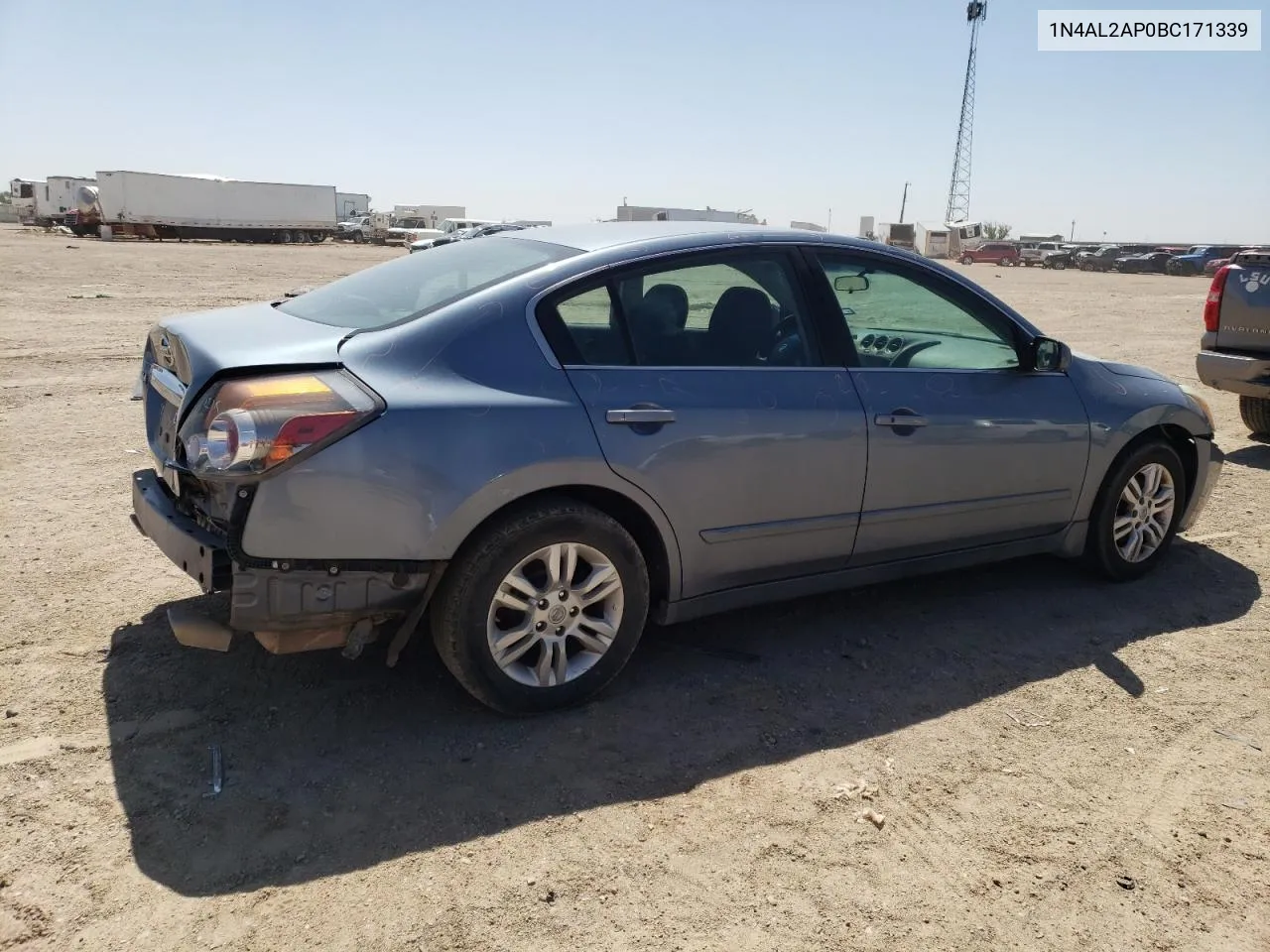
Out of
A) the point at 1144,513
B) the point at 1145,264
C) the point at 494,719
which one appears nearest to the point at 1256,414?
the point at 1144,513

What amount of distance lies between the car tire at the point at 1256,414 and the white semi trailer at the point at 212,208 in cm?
5023

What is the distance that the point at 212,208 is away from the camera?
167 feet

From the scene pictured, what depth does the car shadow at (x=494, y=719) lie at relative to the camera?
9.18 feet

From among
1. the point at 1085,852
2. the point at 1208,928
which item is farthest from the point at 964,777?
the point at 1208,928

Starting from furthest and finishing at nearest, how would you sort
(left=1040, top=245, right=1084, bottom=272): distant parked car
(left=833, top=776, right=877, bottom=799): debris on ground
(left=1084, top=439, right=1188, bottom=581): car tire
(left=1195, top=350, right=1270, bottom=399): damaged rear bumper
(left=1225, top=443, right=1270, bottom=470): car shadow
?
(left=1040, top=245, right=1084, bottom=272): distant parked car → (left=1225, top=443, right=1270, bottom=470): car shadow → (left=1195, top=350, right=1270, bottom=399): damaged rear bumper → (left=1084, top=439, right=1188, bottom=581): car tire → (left=833, top=776, right=877, bottom=799): debris on ground

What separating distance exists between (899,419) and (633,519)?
1187mm

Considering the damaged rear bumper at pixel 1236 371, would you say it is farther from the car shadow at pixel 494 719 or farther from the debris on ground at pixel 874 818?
the debris on ground at pixel 874 818

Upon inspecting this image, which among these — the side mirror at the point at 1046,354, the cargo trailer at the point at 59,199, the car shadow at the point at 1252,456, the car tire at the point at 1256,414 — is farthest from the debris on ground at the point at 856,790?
the cargo trailer at the point at 59,199

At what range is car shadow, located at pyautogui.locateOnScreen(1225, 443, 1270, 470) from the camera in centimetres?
755

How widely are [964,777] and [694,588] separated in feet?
3.63

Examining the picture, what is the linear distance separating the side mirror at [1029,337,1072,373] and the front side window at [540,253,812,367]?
3.99 feet

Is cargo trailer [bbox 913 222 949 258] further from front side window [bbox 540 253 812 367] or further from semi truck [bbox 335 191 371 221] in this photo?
front side window [bbox 540 253 812 367]

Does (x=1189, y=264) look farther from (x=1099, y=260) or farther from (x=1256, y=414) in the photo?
(x=1256, y=414)

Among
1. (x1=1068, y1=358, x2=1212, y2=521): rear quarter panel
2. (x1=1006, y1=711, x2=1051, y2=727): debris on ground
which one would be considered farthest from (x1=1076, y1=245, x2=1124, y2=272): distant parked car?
(x1=1006, y1=711, x2=1051, y2=727): debris on ground
